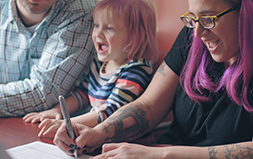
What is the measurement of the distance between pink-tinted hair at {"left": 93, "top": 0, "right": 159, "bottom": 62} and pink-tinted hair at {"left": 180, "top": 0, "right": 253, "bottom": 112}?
32 centimetres

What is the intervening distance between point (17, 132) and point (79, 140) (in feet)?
1.18

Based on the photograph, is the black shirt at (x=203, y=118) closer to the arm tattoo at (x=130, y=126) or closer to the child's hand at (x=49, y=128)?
the arm tattoo at (x=130, y=126)

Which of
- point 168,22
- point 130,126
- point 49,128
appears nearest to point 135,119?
point 130,126

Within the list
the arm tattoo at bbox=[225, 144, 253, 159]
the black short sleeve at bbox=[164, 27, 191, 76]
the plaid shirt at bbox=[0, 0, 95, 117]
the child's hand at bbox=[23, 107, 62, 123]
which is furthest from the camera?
the plaid shirt at bbox=[0, 0, 95, 117]

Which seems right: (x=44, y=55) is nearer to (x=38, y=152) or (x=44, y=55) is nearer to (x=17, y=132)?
(x=17, y=132)

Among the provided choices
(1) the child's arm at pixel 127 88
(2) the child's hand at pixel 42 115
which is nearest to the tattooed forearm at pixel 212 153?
(1) the child's arm at pixel 127 88

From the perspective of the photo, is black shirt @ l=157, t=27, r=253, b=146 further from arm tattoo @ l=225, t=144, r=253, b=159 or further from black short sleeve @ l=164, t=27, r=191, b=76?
arm tattoo @ l=225, t=144, r=253, b=159

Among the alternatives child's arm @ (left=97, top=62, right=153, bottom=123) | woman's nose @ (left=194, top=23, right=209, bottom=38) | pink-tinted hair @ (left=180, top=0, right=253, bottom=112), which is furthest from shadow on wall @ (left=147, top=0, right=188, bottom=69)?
woman's nose @ (left=194, top=23, right=209, bottom=38)

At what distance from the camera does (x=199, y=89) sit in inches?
37.8

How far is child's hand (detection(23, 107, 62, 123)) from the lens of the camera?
3.82ft

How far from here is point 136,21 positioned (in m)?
1.26

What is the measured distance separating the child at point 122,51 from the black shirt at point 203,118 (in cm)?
21

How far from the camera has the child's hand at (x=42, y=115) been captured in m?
1.16

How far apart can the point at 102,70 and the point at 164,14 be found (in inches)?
21.4
